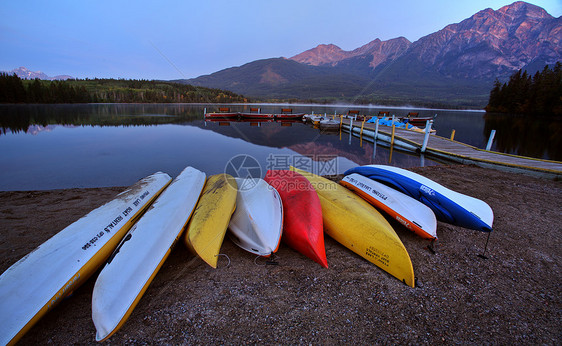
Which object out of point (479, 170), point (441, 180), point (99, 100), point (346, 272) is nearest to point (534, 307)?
point (346, 272)

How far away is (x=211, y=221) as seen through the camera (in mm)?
3584

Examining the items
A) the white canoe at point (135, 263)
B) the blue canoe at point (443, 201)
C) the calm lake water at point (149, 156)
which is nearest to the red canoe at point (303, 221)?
the white canoe at point (135, 263)

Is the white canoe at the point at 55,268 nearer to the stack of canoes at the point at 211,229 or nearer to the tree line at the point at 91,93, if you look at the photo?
the stack of canoes at the point at 211,229

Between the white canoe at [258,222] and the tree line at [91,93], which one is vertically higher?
the tree line at [91,93]

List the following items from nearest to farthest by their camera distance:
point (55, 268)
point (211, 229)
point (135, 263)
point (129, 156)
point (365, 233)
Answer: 1. point (55, 268)
2. point (135, 263)
3. point (211, 229)
4. point (365, 233)
5. point (129, 156)

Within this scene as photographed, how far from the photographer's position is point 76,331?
2.36 meters

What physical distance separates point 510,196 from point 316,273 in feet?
20.3

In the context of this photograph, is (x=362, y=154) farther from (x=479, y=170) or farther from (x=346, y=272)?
(x=346, y=272)

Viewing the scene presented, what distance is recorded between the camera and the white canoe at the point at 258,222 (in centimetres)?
340

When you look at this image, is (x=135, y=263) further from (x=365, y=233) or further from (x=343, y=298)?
(x=365, y=233)

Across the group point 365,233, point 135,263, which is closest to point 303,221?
point 365,233

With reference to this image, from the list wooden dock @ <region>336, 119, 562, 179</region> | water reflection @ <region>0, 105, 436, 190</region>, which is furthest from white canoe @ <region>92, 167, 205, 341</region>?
wooden dock @ <region>336, 119, 562, 179</region>

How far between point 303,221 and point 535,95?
67534 millimetres

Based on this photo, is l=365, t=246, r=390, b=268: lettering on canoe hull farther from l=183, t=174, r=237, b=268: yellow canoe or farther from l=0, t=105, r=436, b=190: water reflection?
l=0, t=105, r=436, b=190: water reflection
